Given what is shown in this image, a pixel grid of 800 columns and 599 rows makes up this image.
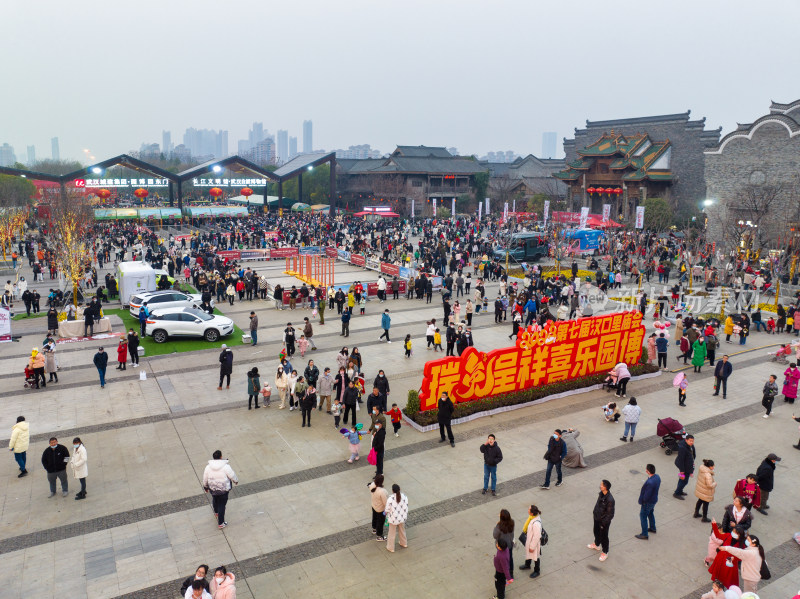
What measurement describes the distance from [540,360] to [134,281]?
1965 cm

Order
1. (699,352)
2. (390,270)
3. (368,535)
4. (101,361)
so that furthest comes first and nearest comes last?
(390,270) < (699,352) < (101,361) < (368,535)

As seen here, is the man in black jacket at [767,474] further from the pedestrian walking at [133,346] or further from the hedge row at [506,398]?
the pedestrian walking at [133,346]

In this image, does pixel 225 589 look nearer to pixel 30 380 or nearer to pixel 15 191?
pixel 30 380

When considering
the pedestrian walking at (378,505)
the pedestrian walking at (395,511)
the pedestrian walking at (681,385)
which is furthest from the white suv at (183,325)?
the pedestrian walking at (681,385)

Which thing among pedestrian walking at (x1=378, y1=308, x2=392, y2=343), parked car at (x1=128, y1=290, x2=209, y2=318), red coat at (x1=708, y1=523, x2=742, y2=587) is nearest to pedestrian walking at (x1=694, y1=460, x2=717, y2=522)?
red coat at (x1=708, y1=523, x2=742, y2=587)

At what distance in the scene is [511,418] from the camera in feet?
51.5

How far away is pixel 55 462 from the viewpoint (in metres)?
11.2

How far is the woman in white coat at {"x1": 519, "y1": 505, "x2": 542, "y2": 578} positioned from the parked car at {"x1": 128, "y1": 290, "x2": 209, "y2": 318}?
1938cm

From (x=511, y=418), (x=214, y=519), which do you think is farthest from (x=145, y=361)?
(x=511, y=418)

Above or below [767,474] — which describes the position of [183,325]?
above

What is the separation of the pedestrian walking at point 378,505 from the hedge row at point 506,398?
180 inches

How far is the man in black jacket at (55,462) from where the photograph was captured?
11185mm

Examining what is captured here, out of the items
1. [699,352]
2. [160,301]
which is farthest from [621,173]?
[160,301]

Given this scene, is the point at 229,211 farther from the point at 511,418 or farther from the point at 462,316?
the point at 511,418
